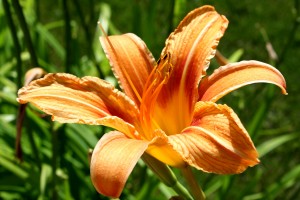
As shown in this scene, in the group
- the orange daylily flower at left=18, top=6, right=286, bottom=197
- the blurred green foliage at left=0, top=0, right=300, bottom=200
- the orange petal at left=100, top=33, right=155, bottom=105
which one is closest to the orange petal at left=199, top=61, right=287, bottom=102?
the orange daylily flower at left=18, top=6, right=286, bottom=197

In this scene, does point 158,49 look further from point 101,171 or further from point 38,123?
point 101,171

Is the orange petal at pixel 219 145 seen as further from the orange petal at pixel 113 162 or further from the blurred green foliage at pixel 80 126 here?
the blurred green foliage at pixel 80 126

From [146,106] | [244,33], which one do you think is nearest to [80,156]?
[146,106]

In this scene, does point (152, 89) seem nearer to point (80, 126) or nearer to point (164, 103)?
point (164, 103)

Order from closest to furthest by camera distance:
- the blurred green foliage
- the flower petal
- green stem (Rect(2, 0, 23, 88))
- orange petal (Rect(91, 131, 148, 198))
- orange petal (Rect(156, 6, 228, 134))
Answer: orange petal (Rect(91, 131, 148, 198))
the flower petal
orange petal (Rect(156, 6, 228, 134))
green stem (Rect(2, 0, 23, 88))
the blurred green foliage

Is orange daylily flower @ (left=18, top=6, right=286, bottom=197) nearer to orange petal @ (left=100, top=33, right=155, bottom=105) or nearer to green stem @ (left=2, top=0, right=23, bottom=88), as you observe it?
orange petal @ (left=100, top=33, right=155, bottom=105)

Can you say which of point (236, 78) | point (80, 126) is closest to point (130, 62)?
point (236, 78)

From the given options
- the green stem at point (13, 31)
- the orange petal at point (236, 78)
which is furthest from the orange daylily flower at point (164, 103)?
the green stem at point (13, 31)
